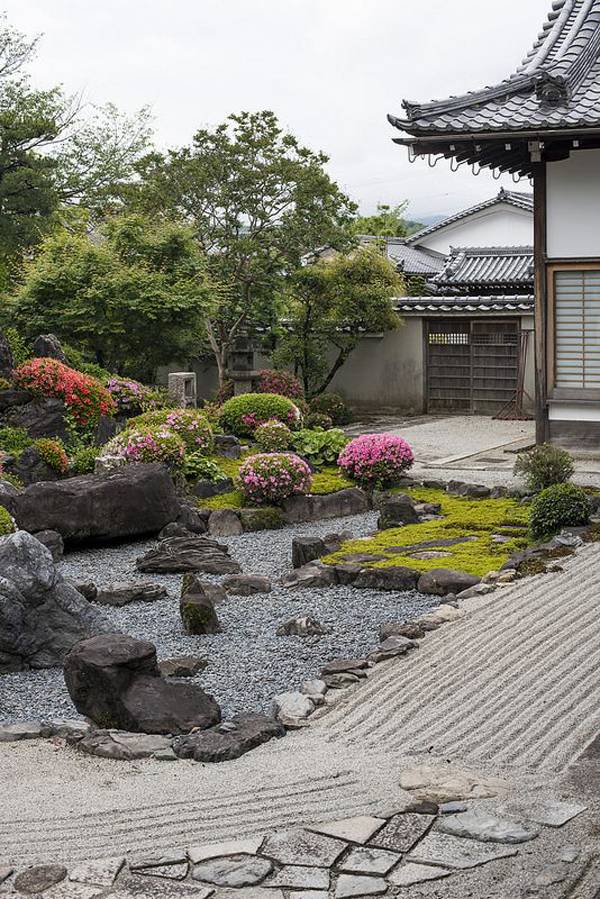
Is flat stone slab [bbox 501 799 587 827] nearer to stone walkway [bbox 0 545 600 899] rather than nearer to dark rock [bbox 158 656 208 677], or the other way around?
stone walkway [bbox 0 545 600 899]

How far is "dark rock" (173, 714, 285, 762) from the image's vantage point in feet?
20.5

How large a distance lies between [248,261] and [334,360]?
11.7 feet

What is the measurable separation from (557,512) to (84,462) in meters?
6.53

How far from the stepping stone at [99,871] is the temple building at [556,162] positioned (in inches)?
453

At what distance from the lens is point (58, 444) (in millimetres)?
15273

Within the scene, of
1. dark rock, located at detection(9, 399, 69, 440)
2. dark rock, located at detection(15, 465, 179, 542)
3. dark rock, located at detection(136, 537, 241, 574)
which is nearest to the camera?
dark rock, located at detection(136, 537, 241, 574)

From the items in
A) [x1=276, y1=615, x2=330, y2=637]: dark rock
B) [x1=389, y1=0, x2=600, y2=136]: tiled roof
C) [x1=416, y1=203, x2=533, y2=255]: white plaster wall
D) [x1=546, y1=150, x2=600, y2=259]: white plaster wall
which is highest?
[x1=416, y1=203, x2=533, y2=255]: white plaster wall

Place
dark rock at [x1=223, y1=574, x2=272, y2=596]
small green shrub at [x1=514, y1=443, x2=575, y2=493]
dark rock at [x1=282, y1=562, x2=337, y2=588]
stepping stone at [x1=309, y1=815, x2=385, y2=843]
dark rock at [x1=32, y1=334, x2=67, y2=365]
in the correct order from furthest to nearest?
1. dark rock at [x1=32, y1=334, x2=67, y2=365]
2. small green shrub at [x1=514, y1=443, x2=575, y2=493]
3. dark rock at [x1=282, y1=562, x2=337, y2=588]
4. dark rock at [x1=223, y1=574, x2=272, y2=596]
5. stepping stone at [x1=309, y1=815, x2=385, y2=843]

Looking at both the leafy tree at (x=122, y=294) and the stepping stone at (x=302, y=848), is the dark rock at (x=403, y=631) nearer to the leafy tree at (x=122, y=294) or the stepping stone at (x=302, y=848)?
the stepping stone at (x=302, y=848)

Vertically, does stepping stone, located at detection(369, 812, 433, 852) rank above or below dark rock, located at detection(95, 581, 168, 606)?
below

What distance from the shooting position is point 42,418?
625 inches

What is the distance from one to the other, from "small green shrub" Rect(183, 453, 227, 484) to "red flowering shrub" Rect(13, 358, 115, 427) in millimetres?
1757

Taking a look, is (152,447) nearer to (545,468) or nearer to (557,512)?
(545,468)

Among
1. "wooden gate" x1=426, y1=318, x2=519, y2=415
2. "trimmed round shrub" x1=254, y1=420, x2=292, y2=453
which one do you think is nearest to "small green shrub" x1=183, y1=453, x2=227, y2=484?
"trimmed round shrub" x1=254, y1=420, x2=292, y2=453
